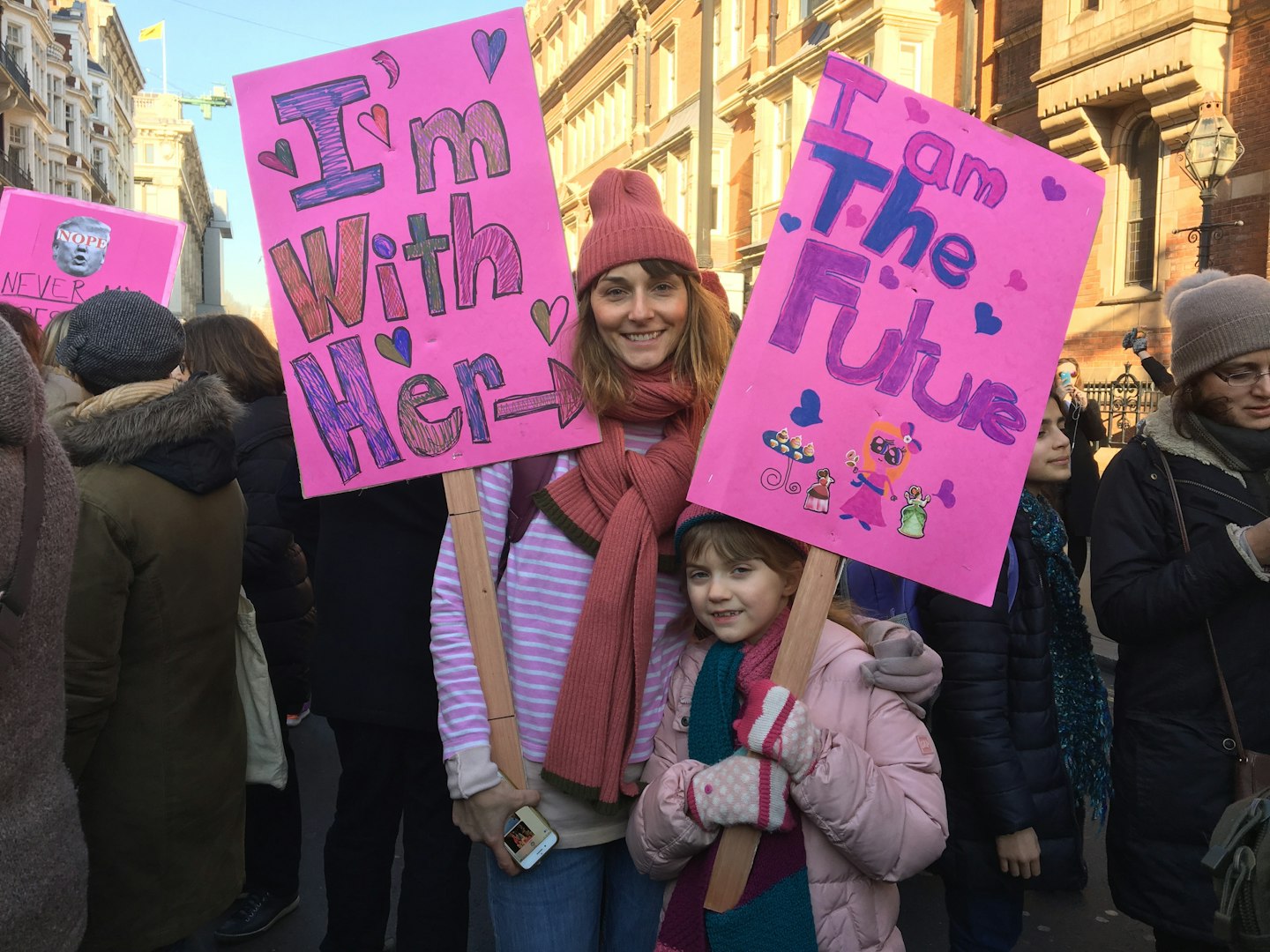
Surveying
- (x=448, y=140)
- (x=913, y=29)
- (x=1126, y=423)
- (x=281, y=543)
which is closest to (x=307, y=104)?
(x=448, y=140)

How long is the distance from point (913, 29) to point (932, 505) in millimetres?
17026

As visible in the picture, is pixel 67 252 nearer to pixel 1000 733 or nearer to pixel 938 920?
pixel 1000 733

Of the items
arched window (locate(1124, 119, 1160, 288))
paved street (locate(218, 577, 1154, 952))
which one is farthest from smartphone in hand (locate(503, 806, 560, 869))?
arched window (locate(1124, 119, 1160, 288))

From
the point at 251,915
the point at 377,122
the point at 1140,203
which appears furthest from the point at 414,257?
the point at 1140,203

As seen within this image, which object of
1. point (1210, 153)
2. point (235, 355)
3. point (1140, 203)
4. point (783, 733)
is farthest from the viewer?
point (1140, 203)

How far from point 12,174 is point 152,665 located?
4419 cm

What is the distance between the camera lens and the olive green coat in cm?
226

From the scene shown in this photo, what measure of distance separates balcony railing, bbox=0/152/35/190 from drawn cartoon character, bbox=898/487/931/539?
4156cm

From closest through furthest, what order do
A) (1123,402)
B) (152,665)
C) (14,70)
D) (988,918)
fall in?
(152,665) → (988,918) → (1123,402) → (14,70)

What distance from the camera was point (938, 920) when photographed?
384 centimetres

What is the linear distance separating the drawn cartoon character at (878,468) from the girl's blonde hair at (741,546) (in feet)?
0.53

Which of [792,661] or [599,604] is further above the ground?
[599,604]

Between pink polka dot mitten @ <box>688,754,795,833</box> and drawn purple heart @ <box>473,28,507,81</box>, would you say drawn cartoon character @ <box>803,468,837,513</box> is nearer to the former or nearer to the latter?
pink polka dot mitten @ <box>688,754,795,833</box>

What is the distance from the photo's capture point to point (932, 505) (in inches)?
84.6
